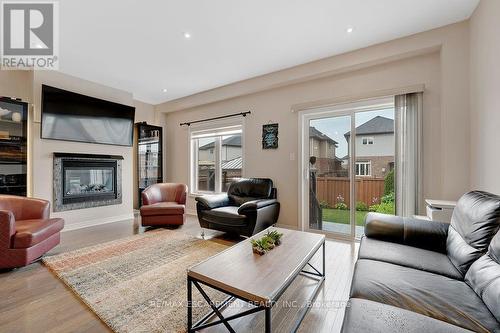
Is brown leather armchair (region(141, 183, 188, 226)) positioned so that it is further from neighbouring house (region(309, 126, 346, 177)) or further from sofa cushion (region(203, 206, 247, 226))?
neighbouring house (region(309, 126, 346, 177))

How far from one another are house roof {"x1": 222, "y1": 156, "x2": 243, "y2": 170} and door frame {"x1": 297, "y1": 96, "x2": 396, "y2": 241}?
1350 millimetres

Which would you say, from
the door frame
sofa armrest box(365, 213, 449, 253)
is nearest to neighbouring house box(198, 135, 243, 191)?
the door frame

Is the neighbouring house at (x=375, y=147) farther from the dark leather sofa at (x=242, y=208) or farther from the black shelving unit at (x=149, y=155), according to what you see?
the black shelving unit at (x=149, y=155)

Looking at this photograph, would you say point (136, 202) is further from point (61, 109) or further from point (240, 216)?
point (240, 216)

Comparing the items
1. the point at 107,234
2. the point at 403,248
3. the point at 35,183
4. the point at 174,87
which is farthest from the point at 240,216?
the point at 35,183

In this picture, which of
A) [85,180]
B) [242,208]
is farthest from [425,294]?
[85,180]

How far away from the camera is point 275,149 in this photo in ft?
13.1

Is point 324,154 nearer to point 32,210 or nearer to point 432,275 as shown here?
point 432,275

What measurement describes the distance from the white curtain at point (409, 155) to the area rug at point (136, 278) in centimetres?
251

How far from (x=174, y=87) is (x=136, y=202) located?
A: 9.67 ft

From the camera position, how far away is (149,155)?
548 centimetres

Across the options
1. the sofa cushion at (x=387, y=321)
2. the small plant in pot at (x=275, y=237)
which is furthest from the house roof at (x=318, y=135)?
the sofa cushion at (x=387, y=321)

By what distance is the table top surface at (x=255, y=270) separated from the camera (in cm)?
123

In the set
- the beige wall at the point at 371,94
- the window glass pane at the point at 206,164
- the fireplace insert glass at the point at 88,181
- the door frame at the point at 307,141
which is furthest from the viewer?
the window glass pane at the point at 206,164
